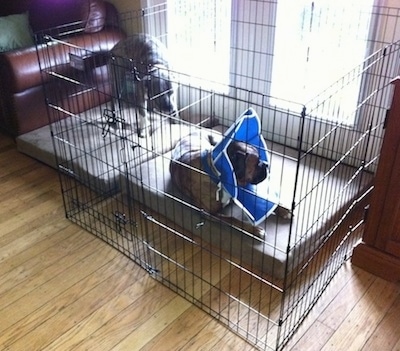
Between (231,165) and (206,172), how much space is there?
17 cm

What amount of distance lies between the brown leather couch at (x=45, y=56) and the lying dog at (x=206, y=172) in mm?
810

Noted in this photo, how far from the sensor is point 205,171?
1987 millimetres

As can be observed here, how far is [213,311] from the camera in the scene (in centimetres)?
180

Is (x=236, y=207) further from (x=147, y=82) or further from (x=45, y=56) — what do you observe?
(x=45, y=56)

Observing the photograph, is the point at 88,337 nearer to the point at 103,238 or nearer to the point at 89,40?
the point at 103,238

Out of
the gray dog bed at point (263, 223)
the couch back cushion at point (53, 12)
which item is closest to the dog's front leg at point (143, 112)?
the gray dog bed at point (263, 223)

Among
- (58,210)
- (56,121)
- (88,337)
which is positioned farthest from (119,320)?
(56,121)

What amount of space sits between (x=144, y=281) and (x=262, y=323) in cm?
51

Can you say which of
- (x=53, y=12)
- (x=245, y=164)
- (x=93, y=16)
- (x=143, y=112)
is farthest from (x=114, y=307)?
(x=53, y=12)

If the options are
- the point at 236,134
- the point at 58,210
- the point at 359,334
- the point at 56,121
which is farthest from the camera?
the point at 56,121

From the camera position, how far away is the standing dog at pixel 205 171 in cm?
188

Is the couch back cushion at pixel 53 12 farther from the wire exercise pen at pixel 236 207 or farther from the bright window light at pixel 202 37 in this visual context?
the bright window light at pixel 202 37

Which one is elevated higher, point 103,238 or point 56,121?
point 56,121

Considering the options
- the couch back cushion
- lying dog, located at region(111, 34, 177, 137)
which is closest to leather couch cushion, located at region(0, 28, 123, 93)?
lying dog, located at region(111, 34, 177, 137)
